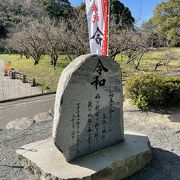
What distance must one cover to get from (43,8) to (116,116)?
4909 cm

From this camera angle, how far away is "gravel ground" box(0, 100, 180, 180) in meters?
4.97

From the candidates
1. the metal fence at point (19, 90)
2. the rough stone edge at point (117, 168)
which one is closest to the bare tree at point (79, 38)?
the metal fence at point (19, 90)

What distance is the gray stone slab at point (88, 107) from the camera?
4562 millimetres

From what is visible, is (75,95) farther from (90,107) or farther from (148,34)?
(148,34)

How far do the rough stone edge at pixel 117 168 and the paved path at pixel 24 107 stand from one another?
4.75 meters

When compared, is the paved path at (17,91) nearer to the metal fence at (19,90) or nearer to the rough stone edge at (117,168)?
the metal fence at (19,90)

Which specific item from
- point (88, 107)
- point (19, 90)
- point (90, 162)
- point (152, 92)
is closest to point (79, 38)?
point (19, 90)

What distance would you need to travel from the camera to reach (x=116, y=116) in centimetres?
532

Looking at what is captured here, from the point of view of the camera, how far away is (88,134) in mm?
4977

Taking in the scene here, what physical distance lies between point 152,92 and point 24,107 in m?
5.84

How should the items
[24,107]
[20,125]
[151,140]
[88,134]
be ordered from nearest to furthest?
1. [88,134]
2. [151,140]
3. [20,125]
4. [24,107]

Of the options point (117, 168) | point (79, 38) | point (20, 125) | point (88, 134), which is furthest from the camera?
point (79, 38)

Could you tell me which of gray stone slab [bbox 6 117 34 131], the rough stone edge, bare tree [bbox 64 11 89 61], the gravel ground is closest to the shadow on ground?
the gravel ground

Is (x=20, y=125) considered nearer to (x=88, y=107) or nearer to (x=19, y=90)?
(x=88, y=107)
